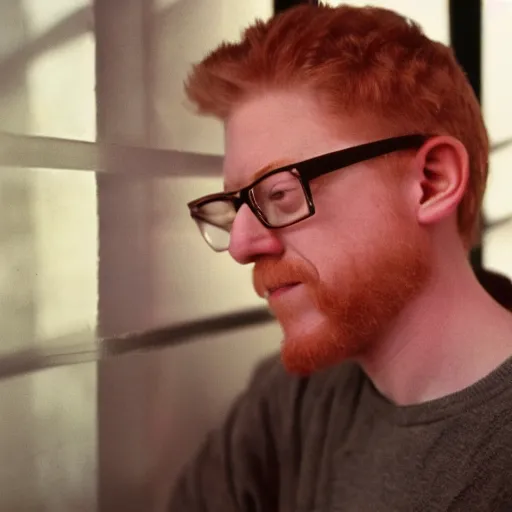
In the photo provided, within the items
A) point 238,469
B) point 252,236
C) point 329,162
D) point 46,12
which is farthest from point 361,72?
point 238,469

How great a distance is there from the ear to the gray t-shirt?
0.57 feet

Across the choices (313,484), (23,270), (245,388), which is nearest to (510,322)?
(313,484)

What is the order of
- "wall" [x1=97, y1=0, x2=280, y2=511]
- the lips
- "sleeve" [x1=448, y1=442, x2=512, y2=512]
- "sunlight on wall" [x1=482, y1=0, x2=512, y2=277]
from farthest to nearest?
"sunlight on wall" [x1=482, y1=0, x2=512, y2=277] → "wall" [x1=97, y1=0, x2=280, y2=511] → the lips → "sleeve" [x1=448, y1=442, x2=512, y2=512]

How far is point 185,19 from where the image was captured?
0.92 meters

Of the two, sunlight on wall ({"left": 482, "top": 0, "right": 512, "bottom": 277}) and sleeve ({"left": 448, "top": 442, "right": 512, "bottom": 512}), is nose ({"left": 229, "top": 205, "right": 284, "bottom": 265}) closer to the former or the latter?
sleeve ({"left": 448, "top": 442, "right": 512, "bottom": 512})

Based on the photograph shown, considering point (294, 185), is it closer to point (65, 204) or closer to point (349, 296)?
point (349, 296)

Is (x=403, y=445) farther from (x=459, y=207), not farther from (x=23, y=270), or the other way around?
(x=23, y=270)

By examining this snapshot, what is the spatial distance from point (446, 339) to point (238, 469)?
0.37m

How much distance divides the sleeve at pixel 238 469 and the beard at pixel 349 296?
0.24m

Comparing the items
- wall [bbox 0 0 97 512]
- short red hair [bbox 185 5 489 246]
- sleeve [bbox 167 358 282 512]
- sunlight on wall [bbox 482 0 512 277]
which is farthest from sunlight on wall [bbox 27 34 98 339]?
sunlight on wall [bbox 482 0 512 277]

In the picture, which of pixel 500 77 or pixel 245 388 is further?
pixel 500 77

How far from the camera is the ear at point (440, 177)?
722mm

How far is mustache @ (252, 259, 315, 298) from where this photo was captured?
2.39ft

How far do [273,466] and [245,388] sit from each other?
0.12 m
